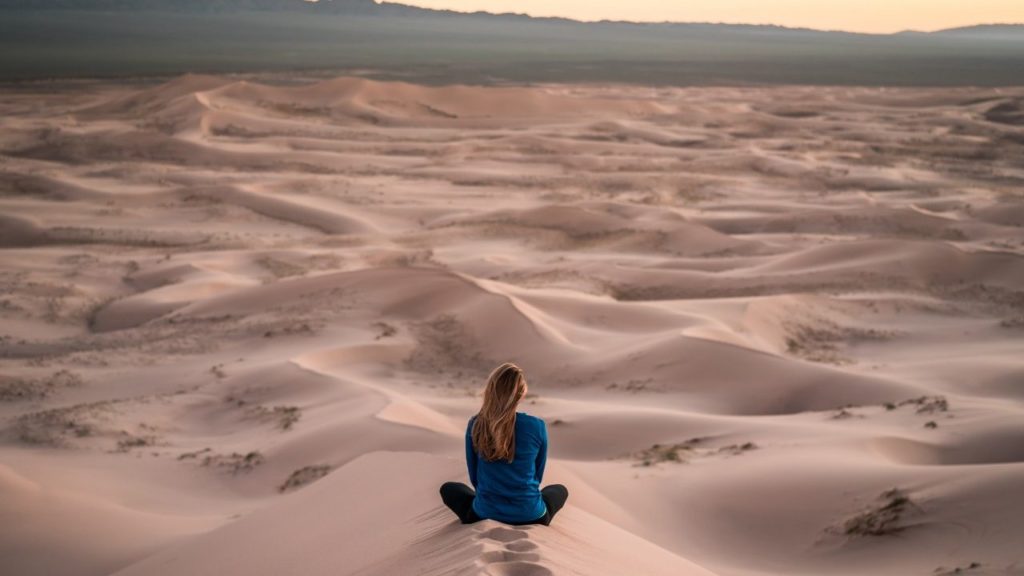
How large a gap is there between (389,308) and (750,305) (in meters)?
4.31

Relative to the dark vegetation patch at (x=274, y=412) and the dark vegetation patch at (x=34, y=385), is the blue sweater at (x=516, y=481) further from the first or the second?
the dark vegetation patch at (x=34, y=385)

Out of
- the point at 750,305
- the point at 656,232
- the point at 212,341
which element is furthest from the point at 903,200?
the point at 212,341

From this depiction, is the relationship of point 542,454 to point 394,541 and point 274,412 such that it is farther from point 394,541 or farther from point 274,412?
point 274,412

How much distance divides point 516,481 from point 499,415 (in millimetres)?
307

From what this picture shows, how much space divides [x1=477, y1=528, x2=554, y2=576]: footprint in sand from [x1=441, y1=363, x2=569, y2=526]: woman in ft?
0.59

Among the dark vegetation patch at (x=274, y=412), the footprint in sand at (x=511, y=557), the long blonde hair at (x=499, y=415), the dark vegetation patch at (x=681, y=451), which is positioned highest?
the long blonde hair at (x=499, y=415)

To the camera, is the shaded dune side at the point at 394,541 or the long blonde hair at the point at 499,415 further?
the long blonde hair at the point at 499,415

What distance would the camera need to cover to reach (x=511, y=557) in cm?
362

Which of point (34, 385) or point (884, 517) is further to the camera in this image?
point (34, 385)

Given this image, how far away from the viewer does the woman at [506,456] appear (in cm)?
395

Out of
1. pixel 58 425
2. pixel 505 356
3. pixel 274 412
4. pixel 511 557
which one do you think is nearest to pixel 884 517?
pixel 511 557

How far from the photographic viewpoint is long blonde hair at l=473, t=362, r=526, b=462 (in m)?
3.91

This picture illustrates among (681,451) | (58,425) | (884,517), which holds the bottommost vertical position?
(58,425)

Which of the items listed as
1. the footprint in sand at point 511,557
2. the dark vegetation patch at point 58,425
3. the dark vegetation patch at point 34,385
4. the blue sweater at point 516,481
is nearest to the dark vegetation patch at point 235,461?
the dark vegetation patch at point 58,425
